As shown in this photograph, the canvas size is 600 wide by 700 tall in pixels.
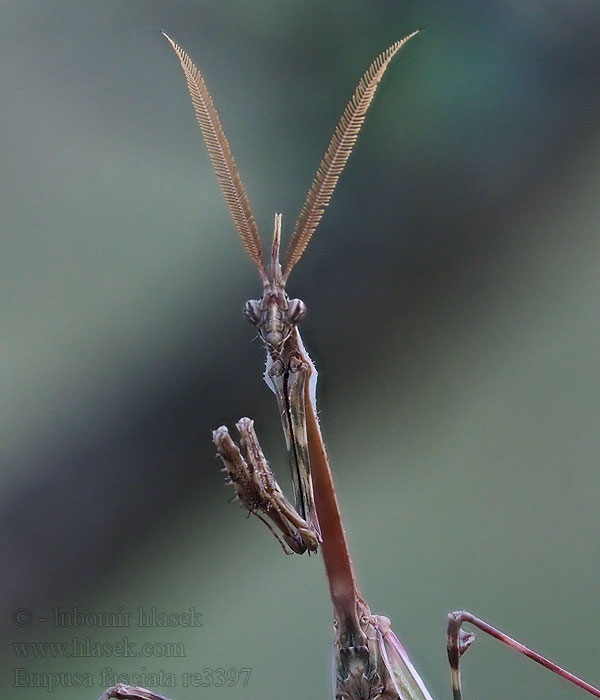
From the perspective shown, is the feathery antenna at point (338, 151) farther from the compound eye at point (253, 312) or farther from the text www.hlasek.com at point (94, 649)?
the text www.hlasek.com at point (94, 649)

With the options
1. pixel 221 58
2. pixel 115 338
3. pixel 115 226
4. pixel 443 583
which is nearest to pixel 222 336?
pixel 115 338

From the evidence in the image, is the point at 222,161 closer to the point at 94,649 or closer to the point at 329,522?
the point at 329,522

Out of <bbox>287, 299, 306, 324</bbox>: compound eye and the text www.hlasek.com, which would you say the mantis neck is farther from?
the text www.hlasek.com

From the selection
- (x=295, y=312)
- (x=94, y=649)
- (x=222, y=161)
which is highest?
(x=222, y=161)

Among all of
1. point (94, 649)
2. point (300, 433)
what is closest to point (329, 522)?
point (300, 433)

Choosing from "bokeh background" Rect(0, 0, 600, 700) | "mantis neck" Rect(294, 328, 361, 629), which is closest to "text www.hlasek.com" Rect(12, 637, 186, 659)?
"bokeh background" Rect(0, 0, 600, 700)

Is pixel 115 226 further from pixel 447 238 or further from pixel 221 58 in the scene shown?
pixel 447 238
